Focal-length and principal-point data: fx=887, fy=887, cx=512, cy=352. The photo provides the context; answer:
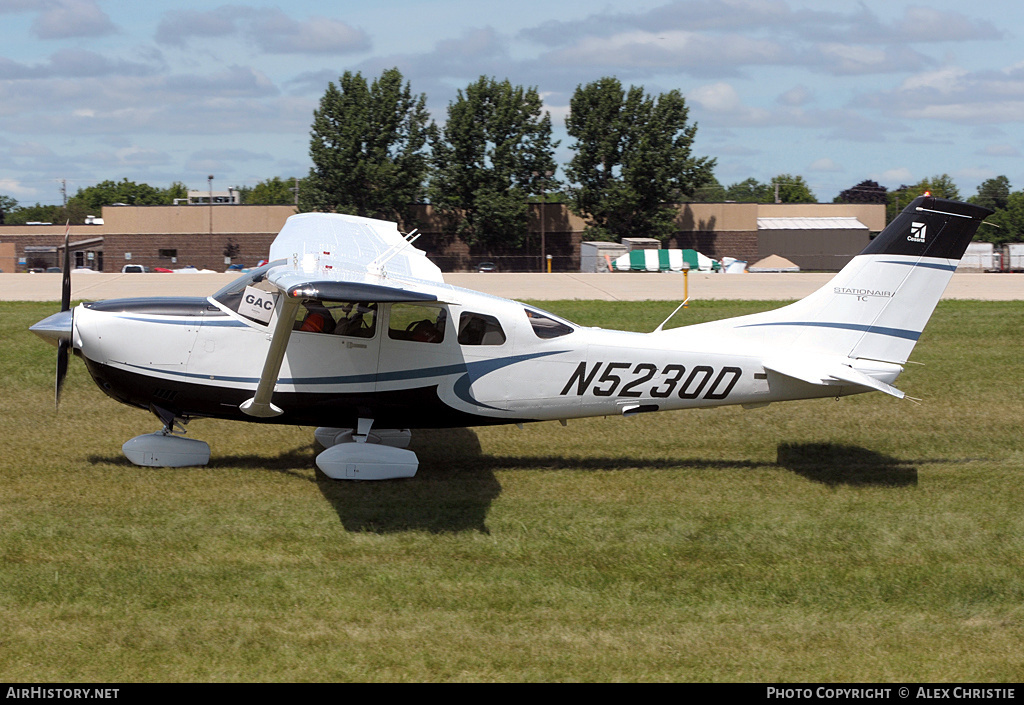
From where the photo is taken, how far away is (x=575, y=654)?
5.73m

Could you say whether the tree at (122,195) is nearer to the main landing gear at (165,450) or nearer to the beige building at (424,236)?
the beige building at (424,236)

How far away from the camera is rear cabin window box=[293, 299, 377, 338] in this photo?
9023 millimetres

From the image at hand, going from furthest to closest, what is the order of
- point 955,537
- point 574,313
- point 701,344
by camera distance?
point 574,313 → point 701,344 → point 955,537

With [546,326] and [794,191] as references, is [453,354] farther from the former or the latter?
[794,191]

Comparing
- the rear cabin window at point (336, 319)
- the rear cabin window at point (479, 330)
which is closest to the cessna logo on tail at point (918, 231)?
the rear cabin window at point (479, 330)

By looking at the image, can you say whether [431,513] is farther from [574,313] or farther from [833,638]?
[574,313]

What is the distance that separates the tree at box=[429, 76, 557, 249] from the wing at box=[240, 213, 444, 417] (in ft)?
165

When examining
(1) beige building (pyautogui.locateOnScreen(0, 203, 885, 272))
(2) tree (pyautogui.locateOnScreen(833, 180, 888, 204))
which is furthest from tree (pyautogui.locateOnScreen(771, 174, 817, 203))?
(1) beige building (pyautogui.locateOnScreen(0, 203, 885, 272))

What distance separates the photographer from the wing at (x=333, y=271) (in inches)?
282

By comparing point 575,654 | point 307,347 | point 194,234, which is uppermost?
point 194,234

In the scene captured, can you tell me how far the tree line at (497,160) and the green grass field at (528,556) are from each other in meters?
52.3

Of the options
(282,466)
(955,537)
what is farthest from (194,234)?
(955,537)

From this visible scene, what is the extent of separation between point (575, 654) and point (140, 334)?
18.8 feet

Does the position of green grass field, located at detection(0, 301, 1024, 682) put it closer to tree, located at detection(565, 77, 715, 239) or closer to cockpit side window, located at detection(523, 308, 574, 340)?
cockpit side window, located at detection(523, 308, 574, 340)
